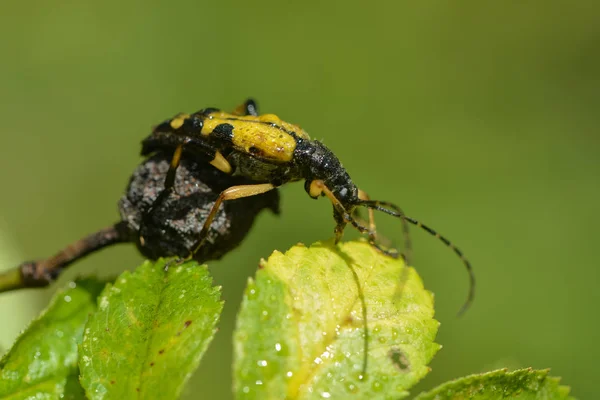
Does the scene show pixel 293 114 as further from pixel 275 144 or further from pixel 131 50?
pixel 275 144

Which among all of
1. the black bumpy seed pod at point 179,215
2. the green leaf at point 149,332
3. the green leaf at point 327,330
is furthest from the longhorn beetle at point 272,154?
the green leaf at point 149,332

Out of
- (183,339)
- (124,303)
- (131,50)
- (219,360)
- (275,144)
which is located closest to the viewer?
(183,339)


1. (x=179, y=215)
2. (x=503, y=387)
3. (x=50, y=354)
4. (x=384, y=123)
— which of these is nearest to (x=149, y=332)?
(x=50, y=354)

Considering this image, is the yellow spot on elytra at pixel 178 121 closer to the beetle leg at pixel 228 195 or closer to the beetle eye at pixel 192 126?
the beetle eye at pixel 192 126

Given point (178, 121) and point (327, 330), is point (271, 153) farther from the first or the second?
point (327, 330)

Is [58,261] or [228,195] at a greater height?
[228,195]

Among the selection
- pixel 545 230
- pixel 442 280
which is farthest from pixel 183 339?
pixel 545 230
